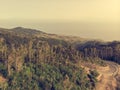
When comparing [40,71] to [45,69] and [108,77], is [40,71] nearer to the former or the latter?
[45,69]

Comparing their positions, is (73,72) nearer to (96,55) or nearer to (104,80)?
(104,80)

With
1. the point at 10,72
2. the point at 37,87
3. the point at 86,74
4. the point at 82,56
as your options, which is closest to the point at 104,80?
the point at 86,74

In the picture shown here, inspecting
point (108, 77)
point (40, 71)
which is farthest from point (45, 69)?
point (108, 77)

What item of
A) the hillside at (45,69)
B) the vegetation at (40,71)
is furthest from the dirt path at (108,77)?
the vegetation at (40,71)

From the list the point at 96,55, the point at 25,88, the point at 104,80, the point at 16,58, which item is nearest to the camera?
the point at 25,88

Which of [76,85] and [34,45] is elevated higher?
[34,45]

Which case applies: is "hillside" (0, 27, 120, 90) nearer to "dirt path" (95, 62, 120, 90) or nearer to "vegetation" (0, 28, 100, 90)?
"vegetation" (0, 28, 100, 90)

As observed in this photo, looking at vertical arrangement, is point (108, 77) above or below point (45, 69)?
below

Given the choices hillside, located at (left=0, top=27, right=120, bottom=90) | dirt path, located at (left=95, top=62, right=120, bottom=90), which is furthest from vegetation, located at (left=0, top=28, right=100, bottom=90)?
dirt path, located at (left=95, top=62, right=120, bottom=90)
